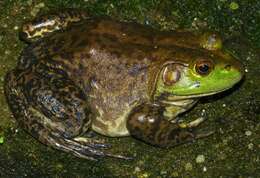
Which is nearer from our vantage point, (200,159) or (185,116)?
(200,159)

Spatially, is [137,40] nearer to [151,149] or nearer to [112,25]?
[112,25]

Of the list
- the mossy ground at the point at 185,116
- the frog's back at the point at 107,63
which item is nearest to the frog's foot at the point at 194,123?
the mossy ground at the point at 185,116

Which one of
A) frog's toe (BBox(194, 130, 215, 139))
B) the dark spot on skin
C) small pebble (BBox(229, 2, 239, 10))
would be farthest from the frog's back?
small pebble (BBox(229, 2, 239, 10))

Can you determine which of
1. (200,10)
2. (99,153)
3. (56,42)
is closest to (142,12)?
(200,10)

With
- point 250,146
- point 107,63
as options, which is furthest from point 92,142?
point 250,146

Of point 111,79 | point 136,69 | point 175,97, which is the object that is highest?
point 136,69

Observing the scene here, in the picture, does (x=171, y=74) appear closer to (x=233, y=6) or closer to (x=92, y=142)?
(x=92, y=142)

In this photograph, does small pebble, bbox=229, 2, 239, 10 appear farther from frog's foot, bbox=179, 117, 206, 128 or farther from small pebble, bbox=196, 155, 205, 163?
small pebble, bbox=196, 155, 205, 163

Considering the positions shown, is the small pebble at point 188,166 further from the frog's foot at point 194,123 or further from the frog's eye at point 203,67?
the frog's eye at point 203,67
